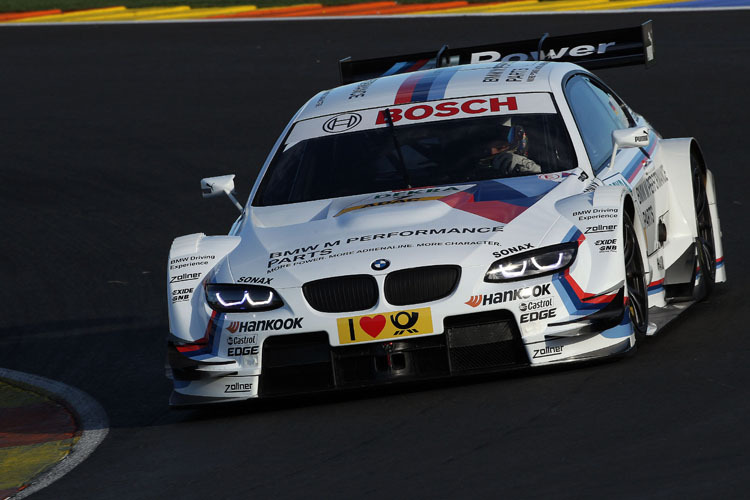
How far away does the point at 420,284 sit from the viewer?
6.62m

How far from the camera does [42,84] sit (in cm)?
2058

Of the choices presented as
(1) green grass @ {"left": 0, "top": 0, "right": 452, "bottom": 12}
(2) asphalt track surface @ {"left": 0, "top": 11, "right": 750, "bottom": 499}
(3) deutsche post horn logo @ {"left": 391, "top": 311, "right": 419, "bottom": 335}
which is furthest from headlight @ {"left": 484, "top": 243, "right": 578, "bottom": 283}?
(1) green grass @ {"left": 0, "top": 0, "right": 452, "bottom": 12}

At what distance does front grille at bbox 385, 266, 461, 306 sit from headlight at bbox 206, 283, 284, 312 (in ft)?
1.68

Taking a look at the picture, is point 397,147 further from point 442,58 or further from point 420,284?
point 442,58

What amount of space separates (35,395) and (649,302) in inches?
128

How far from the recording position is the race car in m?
6.62

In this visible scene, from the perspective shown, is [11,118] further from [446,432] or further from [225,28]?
[446,432]

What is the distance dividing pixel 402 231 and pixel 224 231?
5.71 meters

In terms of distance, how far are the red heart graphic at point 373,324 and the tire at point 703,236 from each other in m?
2.43

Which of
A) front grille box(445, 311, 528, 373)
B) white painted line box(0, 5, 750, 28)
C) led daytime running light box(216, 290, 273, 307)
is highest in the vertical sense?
led daytime running light box(216, 290, 273, 307)

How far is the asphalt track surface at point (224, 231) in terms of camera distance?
5.55 metres

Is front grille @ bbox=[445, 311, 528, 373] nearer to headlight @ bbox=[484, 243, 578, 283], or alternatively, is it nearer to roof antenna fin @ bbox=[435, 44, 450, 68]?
headlight @ bbox=[484, 243, 578, 283]

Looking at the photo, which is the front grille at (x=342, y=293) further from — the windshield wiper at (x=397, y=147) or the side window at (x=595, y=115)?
the side window at (x=595, y=115)

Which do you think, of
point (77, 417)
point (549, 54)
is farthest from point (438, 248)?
point (549, 54)
